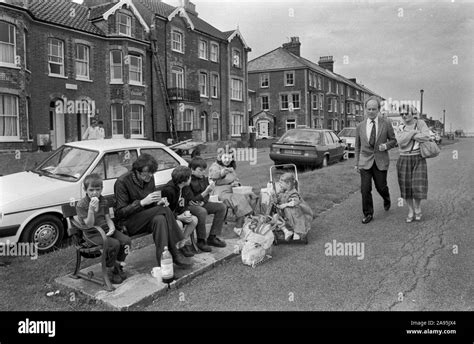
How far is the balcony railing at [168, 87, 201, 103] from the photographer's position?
29780mm

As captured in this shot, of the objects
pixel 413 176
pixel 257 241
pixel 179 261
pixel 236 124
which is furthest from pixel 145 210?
pixel 236 124

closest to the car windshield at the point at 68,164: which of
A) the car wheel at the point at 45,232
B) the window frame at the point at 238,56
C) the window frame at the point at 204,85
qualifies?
the car wheel at the point at 45,232

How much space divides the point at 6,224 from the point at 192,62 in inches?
1132

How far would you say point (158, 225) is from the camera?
4723 mm

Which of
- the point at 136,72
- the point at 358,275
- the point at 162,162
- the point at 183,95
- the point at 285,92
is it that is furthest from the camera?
the point at 285,92

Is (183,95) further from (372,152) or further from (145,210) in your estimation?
(145,210)

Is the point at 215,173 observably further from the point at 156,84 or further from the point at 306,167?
the point at 156,84

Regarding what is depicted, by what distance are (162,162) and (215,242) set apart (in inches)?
100

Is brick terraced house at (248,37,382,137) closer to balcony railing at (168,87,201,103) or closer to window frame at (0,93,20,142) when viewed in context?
balcony railing at (168,87,201,103)

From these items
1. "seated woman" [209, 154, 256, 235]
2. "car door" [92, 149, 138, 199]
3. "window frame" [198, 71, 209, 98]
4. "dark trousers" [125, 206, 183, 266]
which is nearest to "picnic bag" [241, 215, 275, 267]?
"seated woman" [209, 154, 256, 235]

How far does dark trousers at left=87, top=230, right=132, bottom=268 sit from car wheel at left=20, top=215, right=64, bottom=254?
1826 millimetres

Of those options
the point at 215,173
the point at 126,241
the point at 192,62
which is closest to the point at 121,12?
the point at 192,62

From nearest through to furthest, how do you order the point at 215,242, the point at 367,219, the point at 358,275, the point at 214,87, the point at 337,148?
the point at 358,275 < the point at 215,242 < the point at 367,219 < the point at 337,148 < the point at 214,87

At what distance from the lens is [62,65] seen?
23203 millimetres
